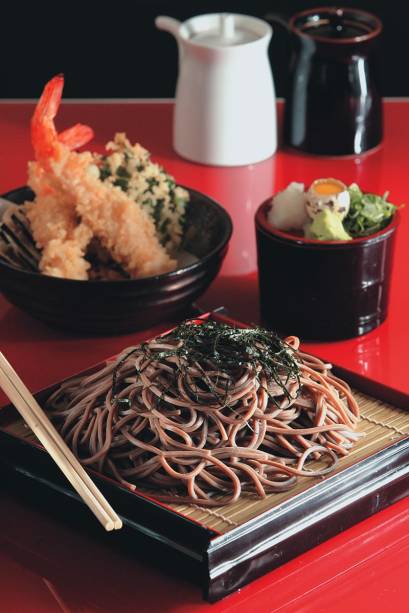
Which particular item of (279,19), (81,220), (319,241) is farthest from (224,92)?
(319,241)

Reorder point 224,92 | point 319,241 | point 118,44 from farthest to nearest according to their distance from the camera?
point 118,44
point 224,92
point 319,241

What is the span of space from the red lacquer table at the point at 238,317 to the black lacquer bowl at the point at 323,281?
38 mm

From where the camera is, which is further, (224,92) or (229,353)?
(224,92)

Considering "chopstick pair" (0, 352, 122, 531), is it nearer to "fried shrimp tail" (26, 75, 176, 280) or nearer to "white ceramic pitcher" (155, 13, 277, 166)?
"fried shrimp tail" (26, 75, 176, 280)

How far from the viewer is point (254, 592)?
4.25 ft

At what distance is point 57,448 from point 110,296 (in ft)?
1.31

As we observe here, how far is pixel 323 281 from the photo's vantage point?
69.0 inches

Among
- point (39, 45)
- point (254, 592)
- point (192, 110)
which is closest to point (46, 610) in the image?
point (254, 592)

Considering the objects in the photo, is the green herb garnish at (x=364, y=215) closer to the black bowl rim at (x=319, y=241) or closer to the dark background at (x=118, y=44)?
the black bowl rim at (x=319, y=241)

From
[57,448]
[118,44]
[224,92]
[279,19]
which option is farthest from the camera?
[118,44]

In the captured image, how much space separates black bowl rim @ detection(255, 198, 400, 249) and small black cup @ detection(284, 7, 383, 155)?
0.69 m

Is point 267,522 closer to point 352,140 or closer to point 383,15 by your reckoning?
point 352,140

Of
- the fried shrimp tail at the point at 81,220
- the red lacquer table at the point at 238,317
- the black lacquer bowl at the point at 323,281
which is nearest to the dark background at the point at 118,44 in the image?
the red lacquer table at the point at 238,317

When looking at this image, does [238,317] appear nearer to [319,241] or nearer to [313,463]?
[319,241]
